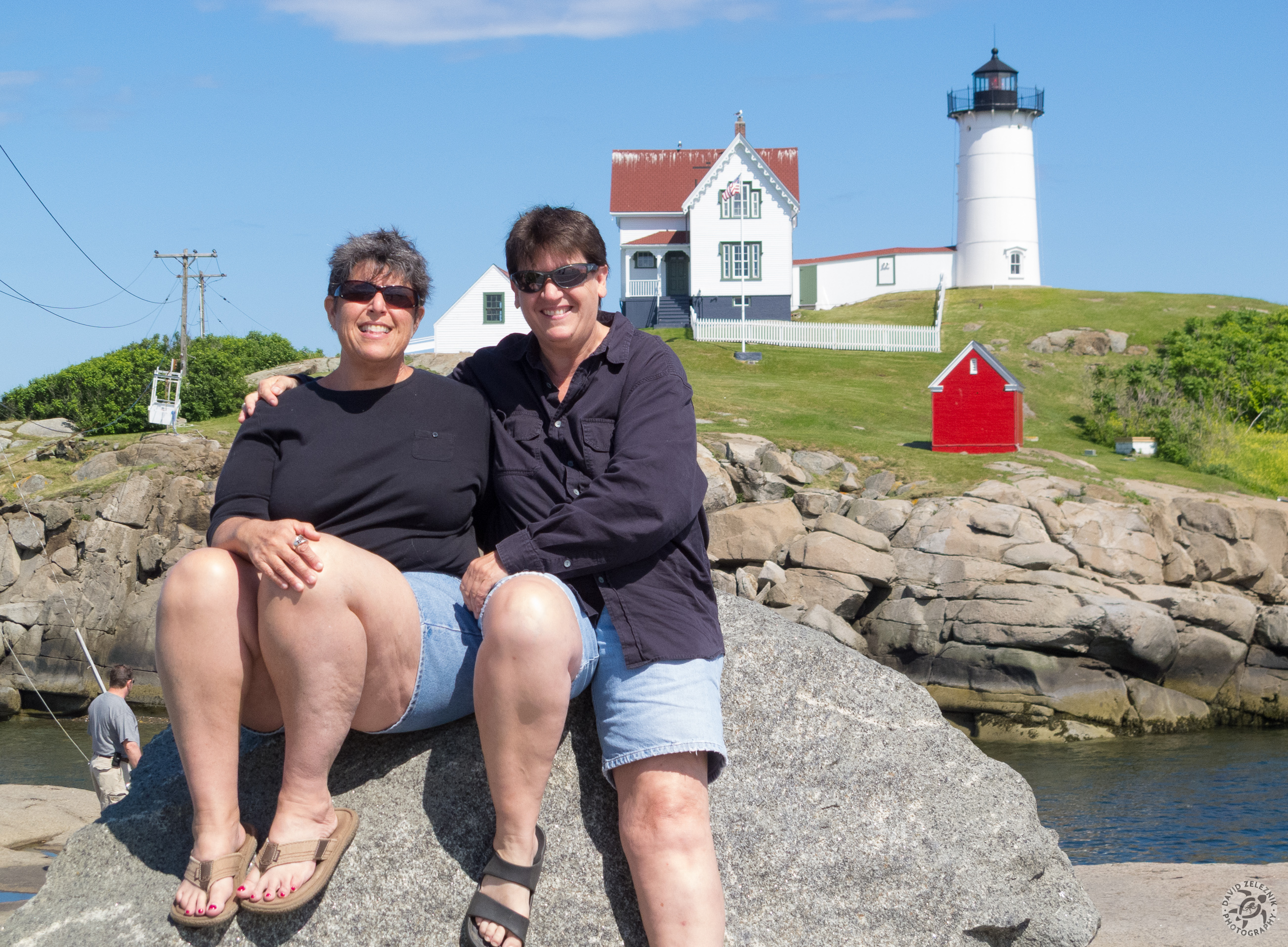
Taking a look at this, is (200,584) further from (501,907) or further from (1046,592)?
(1046,592)

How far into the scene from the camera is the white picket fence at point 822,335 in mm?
39562

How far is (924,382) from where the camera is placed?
34031 mm

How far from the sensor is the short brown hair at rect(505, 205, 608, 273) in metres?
3.80

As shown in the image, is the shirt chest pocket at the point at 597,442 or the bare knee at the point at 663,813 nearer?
the bare knee at the point at 663,813

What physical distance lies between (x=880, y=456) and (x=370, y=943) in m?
21.4

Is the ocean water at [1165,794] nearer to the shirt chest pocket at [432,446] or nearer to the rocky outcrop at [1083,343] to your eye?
the shirt chest pocket at [432,446]

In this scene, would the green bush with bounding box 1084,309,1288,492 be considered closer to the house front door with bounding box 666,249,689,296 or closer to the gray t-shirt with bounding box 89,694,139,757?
the house front door with bounding box 666,249,689,296

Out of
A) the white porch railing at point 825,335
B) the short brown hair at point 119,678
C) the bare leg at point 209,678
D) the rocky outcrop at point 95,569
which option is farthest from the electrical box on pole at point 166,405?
the bare leg at point 209,678

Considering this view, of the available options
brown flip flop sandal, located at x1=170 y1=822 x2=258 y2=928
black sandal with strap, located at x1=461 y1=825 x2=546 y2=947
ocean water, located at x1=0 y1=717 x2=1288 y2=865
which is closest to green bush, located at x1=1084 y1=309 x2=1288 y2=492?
ocean water, located at x1=0 y1=717 x2=1288 y2=865

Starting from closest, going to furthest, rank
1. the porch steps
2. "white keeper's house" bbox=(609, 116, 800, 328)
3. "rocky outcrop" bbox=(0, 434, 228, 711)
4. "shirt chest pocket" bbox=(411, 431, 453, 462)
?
1. "shirt chest pocket" bbox=(411, 431, 453, 462)
2. "rocky outcrop" bbox=(0, 434, 228, 711)
3. "white keeper's house" bbox=(609, 116, 800, 328)
4. the porch steps

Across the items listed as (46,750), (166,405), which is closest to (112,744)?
(46,750)

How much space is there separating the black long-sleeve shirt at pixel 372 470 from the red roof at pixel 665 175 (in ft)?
136

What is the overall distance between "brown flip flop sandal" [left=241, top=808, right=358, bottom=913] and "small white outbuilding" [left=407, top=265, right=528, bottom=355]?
37.0 metres

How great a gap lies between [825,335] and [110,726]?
3240cm
